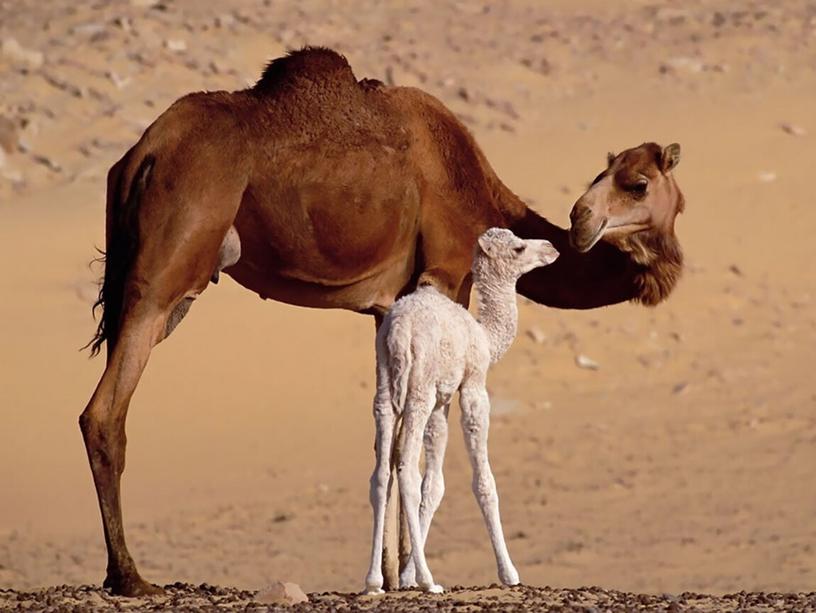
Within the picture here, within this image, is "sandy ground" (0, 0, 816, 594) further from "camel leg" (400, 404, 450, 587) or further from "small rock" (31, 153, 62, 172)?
"camel leg" (400, 404, 450, 587)

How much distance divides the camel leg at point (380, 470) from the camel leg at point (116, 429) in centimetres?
128

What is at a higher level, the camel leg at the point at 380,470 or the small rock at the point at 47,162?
the small rock at the point at 47,162

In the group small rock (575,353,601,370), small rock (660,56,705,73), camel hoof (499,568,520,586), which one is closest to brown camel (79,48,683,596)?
camel hoof (499,568,520,586)

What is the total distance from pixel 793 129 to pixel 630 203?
47.3ft

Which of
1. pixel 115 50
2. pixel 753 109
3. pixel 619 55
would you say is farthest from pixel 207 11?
pixel 753 109

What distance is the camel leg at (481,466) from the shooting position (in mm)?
11881

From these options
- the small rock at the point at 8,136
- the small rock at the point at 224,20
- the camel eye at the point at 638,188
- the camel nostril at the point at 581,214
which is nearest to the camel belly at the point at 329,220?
the camel nostril at the point at 581,214

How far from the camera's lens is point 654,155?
1341 centimetres

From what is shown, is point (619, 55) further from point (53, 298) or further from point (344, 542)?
point (344, 542)

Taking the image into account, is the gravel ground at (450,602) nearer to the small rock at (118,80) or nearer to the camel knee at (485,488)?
the camel knee at (485,488)

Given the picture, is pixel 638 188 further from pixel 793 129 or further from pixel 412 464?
pixel 793 129

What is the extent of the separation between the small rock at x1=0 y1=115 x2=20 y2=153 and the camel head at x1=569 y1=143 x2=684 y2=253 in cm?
1515

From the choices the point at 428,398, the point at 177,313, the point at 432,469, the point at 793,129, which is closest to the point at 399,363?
the point at 428,398

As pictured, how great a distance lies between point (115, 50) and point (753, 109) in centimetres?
760
